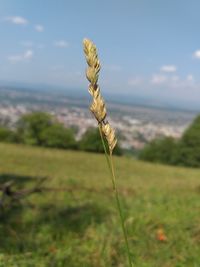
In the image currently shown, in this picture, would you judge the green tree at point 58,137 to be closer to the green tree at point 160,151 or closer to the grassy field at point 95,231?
the green tree at point 160,151

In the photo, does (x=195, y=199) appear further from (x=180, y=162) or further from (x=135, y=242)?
(x=180, y=162)

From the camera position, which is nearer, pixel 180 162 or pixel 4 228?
pixel 4 228

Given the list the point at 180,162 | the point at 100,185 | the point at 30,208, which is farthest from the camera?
the point at 180,162

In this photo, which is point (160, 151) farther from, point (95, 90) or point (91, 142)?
point (95, 90)

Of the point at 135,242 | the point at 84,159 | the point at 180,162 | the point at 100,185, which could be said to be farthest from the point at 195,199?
the point at 180,162

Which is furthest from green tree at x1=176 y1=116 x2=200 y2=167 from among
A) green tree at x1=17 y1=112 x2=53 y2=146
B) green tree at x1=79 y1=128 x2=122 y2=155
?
green tree at x1=17 y1=112 x2=53 y2=146

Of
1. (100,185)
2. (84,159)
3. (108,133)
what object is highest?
(108,133)
